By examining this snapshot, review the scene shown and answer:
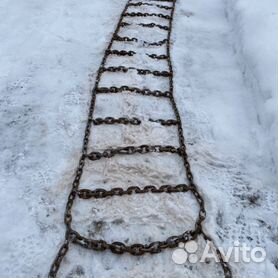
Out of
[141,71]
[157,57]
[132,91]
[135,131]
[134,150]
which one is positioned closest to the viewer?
[134,150]

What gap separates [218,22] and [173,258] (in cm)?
317

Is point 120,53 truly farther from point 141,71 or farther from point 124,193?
point 124,193

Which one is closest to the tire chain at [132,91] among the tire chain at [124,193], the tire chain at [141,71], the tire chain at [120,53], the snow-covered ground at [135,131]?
the tire chain at [124,193]

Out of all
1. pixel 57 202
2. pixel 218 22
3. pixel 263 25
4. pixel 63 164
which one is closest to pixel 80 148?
pixel 63 164

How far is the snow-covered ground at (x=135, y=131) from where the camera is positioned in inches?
93.8

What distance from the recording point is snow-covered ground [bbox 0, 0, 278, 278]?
2383 millimetres

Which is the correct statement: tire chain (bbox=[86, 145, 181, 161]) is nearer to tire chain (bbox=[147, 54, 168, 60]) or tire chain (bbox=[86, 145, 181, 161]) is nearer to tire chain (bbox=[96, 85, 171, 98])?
tire chain (bbox=[96, 85, 171, 98])

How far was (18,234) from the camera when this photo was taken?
7.93 ft

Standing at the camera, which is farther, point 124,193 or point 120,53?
point 120,53

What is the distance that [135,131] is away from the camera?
319 cm

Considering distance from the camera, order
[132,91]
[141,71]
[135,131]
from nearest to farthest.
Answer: [135,131] < [132,91] < [141,71]

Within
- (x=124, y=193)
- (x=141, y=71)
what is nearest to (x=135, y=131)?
(x=124, y=193)

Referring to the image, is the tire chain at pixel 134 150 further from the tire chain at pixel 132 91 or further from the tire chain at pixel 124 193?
the tire chain at pixel 132 91

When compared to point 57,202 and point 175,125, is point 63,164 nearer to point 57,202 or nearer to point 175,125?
point 57,202
